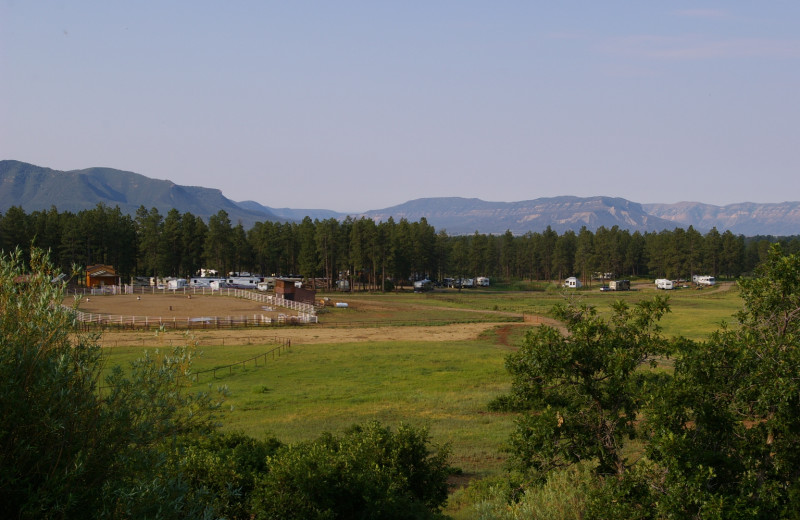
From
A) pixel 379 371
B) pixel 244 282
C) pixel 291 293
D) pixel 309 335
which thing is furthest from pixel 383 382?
pixel 244 282

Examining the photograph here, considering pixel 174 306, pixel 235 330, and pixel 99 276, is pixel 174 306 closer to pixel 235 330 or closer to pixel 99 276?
pixel 235 330

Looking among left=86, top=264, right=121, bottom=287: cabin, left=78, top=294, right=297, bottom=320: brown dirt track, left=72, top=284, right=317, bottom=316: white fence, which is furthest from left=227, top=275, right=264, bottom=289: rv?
left=86, top=264, right=121, bottom=287: cabin

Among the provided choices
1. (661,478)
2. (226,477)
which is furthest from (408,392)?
(661,478)

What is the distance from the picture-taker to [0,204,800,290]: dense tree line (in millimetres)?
102812

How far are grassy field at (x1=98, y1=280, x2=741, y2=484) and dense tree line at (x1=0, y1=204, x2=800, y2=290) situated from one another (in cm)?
5362

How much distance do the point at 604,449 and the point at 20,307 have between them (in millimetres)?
10642

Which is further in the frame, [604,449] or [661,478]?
[604,449]

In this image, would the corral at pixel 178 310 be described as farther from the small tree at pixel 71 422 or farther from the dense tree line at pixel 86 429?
the small tree at pixel 71 422

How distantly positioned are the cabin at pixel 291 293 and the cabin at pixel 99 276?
28005 mm

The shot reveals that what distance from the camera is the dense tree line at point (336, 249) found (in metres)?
103

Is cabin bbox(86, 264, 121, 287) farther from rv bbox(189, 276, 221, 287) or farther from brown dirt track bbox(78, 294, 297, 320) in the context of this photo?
rv bbox(189, 276, 221, 287)

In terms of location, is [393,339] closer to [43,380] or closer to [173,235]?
[43,380]

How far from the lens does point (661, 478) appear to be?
9.77 metres

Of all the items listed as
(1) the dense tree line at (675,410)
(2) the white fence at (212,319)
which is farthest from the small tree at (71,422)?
(2) the white fence at (212,319)
